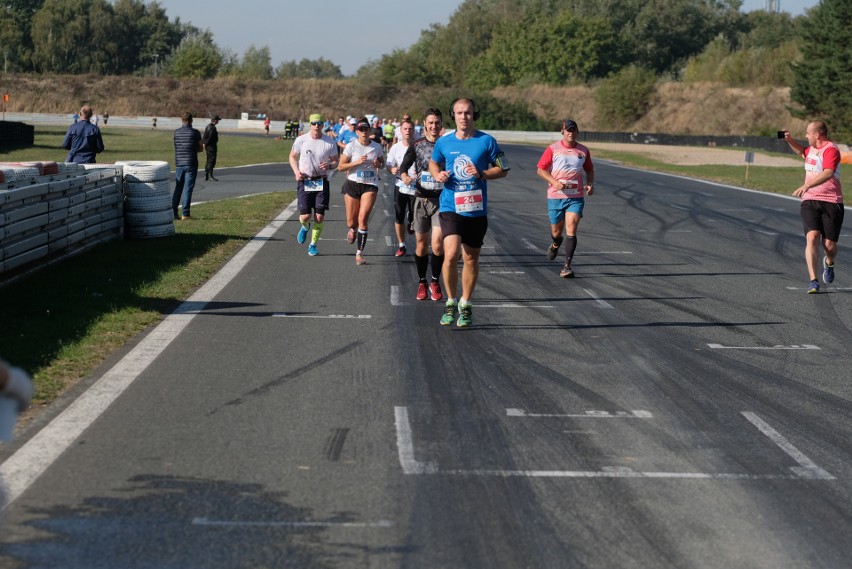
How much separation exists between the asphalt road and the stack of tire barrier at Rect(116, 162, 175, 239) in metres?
4.41

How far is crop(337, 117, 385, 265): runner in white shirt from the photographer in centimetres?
1522

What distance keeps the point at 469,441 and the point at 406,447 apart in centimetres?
37

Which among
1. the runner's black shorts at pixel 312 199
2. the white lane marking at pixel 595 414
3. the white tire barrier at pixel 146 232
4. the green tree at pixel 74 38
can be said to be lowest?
the white tire barrier at pixel 146 232

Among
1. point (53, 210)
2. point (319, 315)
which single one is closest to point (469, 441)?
point (319, 315)

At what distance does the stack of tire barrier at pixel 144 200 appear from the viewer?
16438 millimetres

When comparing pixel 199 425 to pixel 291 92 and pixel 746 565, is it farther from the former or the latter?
pixel 291 92

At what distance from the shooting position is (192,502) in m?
5.19

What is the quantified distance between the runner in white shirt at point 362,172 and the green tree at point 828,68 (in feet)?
201

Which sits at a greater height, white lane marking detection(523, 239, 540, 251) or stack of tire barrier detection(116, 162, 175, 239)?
stack of tire barrier detection(116, 162, 175, 239)

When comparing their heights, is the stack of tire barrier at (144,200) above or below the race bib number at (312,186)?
below

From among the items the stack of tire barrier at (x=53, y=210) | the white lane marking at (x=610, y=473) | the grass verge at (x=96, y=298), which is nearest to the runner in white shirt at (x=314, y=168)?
the grass verge at (x=96, y=298)

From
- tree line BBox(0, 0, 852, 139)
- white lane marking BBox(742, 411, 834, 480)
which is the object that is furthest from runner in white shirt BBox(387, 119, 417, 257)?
tree line BBox(0, 0, 852, 139)

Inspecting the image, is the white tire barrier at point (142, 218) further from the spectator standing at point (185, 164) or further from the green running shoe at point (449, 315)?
the green running shoe at point (449, 315)

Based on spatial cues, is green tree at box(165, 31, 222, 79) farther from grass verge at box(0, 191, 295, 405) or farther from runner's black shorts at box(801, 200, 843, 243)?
runner's black shorts at box(801, 200, 843, 243)
